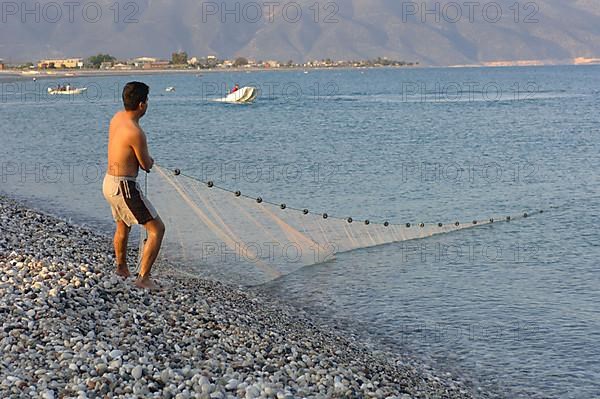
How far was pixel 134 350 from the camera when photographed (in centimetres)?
729

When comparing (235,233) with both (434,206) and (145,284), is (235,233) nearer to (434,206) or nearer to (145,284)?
(145,284)

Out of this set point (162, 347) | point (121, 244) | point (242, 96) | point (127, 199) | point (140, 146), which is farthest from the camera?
point (242, 96)

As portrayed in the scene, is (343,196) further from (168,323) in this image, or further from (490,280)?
(168,323)

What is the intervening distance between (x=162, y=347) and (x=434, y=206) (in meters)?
14.1

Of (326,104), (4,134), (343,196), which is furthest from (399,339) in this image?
(326,104)

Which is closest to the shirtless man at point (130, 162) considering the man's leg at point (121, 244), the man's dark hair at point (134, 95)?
the man's dark hair at point (134, 95)

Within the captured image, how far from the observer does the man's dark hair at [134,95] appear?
8648 mm

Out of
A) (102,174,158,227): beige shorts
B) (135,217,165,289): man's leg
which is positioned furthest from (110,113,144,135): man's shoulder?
(135,217,165,289): man's leg

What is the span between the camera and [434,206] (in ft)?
68.7

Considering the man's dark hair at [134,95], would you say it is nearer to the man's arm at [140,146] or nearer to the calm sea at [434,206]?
the man's arm at [140,146]

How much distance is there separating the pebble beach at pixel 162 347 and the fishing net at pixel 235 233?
1.35 m

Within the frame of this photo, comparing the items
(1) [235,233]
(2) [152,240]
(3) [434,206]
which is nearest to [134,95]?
(2) [152,240]

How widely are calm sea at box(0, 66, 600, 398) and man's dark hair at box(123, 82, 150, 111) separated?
3990 millimetres

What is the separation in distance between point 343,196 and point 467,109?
49.5 meters
